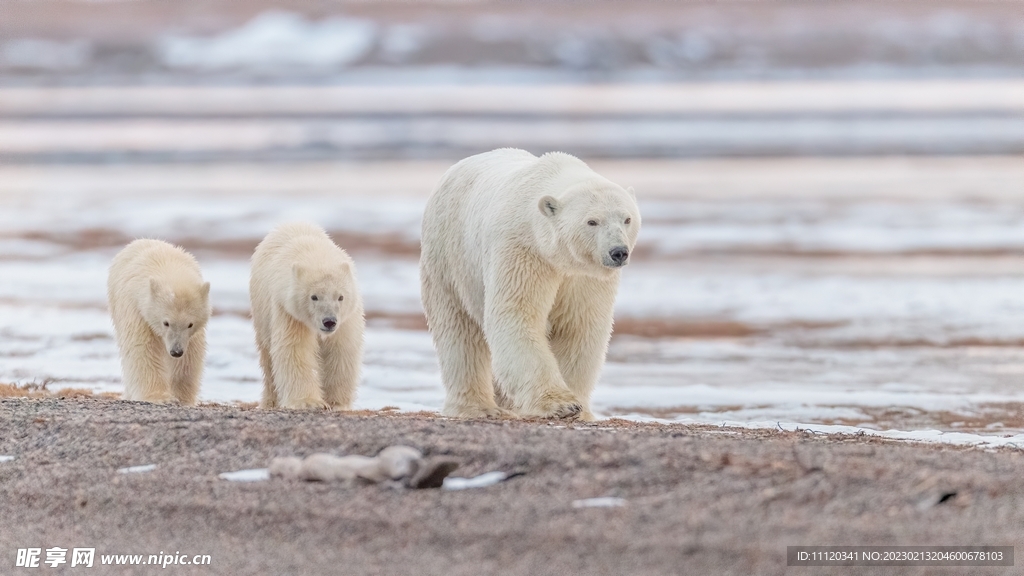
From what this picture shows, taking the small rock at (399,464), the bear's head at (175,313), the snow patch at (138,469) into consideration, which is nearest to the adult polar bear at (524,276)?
the bear's head at (175,313)

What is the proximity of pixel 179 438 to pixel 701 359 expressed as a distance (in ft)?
15.7

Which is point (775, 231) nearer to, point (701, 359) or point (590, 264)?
point (701, 359)

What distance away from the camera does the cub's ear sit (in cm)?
609

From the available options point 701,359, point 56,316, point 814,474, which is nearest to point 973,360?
point 701,359

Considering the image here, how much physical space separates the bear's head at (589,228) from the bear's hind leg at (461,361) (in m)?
1.01

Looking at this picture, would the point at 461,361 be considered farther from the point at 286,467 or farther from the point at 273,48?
the point at 273,48

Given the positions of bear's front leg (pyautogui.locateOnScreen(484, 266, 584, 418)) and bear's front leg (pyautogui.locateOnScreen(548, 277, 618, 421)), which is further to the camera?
bear's front leg (pyautogui.locateOnScreen(548, 277, 618, 421))

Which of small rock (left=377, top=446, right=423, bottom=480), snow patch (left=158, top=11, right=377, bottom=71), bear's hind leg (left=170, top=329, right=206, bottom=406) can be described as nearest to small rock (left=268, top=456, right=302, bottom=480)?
small rock (left=377, top=446, right=423, bottom=480)

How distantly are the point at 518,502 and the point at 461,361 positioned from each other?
8.01 ft

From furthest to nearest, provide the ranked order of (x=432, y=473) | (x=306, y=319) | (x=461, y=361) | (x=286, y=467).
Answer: (x=461, y=361)
(x=306, y=319)
(x=286, y=467)
(x=432, y=473)

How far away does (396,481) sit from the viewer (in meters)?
4.78

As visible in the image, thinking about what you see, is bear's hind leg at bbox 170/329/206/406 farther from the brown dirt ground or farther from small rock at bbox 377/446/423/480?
small rock at bbox 377/446/423/480

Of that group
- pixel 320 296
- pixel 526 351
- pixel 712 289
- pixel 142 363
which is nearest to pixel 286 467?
pixel 526 351

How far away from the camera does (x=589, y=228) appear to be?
5938 millimetres
